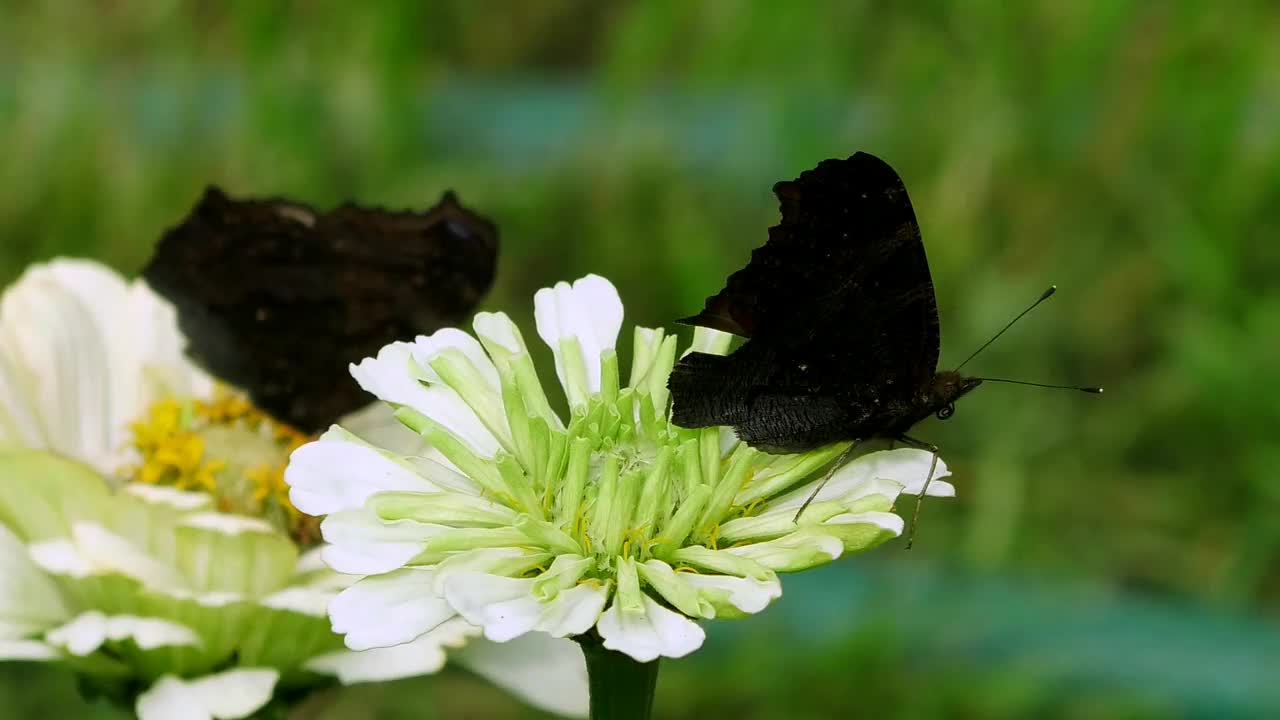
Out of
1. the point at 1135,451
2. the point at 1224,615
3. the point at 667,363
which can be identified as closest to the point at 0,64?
the point at 1135,451

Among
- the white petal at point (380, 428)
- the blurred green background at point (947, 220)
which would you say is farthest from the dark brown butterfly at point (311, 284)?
the blurred green background at point (947, 220)

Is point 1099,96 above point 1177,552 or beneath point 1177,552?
above

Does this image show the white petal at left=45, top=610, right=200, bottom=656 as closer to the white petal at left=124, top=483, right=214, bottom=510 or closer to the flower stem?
the white petal at left=124, top=483, right=214, bottom=510

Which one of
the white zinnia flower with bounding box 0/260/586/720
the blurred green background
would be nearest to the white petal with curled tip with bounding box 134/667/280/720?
the white zinnia flower with bounding box 0/260/586/720

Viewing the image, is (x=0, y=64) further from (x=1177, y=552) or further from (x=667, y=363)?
(x=667, y=363)

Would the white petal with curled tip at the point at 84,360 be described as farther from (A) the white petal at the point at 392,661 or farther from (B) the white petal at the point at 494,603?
(B) the white petal at the point at 494,603

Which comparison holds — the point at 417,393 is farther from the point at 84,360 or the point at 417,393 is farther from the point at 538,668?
the point at 84,360

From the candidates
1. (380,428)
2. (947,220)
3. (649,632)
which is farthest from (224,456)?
(947,220)
